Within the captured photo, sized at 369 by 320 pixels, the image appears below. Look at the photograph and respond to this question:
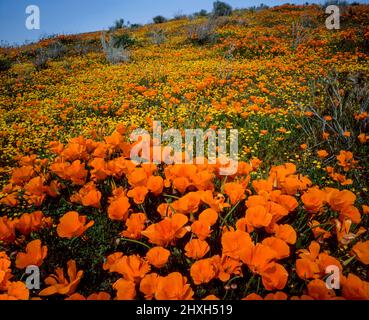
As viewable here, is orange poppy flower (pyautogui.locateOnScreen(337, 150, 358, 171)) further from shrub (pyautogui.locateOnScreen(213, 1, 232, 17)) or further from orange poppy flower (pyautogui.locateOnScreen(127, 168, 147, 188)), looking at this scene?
shrub (pyautogui.locateOnScreen(213, 1, 232, 17))

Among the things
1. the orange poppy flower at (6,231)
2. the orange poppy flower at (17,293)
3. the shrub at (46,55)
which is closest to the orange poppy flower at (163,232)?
the orange poppy flower at (17,293)

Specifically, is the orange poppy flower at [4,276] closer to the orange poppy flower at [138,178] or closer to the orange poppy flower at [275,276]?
the orange poppy flower at [138,178]

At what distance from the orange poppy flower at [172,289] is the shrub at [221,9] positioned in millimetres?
19493

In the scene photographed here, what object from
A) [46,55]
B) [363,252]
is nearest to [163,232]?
[363,252]

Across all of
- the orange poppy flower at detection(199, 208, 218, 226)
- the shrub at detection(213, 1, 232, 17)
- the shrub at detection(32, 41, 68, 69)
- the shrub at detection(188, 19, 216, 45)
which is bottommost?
the orange poppy flower at detection(199, 208, 218, 226)

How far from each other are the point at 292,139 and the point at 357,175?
38.8 inches

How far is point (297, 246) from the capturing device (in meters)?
1.71

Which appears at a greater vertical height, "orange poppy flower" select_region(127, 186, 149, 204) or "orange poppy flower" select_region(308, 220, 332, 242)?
"orange poppy flower" select_region(127, 186, 149, 204)

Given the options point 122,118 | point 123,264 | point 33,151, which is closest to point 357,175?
point 123,264

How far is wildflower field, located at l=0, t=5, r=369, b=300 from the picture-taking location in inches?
52.3

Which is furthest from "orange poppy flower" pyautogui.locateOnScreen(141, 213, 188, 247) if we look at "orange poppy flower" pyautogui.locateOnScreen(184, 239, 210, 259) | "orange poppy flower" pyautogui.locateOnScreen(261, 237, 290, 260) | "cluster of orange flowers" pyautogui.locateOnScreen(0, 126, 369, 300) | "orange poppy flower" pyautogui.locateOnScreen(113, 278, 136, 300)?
"orange poppy flower" pyautogui.locateOnScreen(261, 237, 290, 260)

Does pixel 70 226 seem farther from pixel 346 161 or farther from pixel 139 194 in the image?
pixel 346 161

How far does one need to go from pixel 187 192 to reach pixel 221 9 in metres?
19.7
